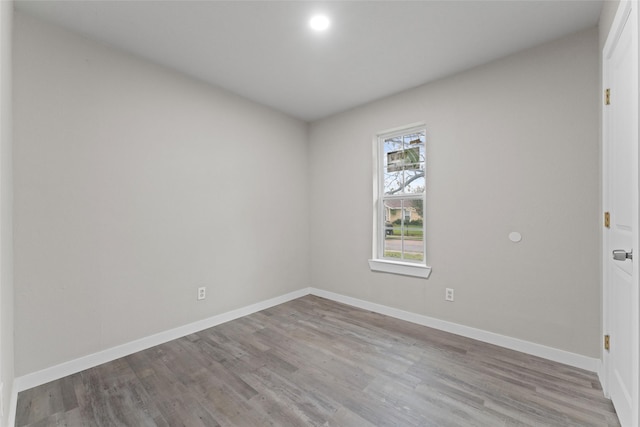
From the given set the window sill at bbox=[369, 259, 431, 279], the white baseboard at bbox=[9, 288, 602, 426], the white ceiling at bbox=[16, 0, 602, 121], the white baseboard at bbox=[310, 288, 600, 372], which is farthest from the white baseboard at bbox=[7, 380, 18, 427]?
the window sill at bbox=[369, 259, 431, 279]

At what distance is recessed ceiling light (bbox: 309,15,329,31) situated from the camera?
2037 mm

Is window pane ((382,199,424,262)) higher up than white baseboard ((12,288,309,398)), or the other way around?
window pane ((382,199,424,262))

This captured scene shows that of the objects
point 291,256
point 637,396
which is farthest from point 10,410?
point 637,396

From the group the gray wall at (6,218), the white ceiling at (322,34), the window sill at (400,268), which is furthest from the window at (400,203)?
the gray wall at (6,218)

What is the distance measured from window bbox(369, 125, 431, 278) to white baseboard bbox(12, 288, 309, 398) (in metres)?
1.79

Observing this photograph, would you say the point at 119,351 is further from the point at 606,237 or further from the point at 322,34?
the point at 606,237

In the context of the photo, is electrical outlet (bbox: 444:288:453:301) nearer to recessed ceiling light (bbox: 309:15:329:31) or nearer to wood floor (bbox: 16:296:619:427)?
wood floor (bbox: 16:296:619:427)

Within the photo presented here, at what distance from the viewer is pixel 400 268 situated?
320cm

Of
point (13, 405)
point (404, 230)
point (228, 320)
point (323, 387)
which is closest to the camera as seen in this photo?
point (13, 405)

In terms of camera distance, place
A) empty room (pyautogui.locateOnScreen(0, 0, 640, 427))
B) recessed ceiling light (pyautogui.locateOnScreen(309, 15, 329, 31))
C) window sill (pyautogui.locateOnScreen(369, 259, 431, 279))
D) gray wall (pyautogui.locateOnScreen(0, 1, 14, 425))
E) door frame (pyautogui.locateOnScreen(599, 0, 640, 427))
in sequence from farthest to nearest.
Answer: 1. window sill (pyautogui.locateOnScreen(369, 259, 431, 279))
2. recessed ceiling light (pyautogui.locateOnScreen(309, 15, 329, 31))
3. empty room (pyautogui.locateOnScreen(0, 0, 640, 427))
4. gray wall (pyautogui.locateOnScreen(0, 1, 14, 425))
5. door frame (pyautogui.locateOnScreen(599, 0, 640, 427))

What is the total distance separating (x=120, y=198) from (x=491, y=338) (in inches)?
141

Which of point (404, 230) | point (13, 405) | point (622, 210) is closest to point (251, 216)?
point (404, 230)

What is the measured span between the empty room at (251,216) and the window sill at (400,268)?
3cm

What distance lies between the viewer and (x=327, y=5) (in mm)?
1913
